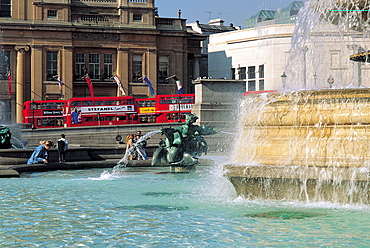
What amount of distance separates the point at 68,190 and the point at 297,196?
4.73 metres

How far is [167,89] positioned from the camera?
64.4 metres

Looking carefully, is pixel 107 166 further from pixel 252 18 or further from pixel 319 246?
pixel 252 18

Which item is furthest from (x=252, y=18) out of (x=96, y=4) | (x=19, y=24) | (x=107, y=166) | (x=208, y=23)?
(x=107, y=166)

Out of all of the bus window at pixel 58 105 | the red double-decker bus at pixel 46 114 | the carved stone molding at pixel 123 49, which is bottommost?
the red double-decker bus at pixel 46 114

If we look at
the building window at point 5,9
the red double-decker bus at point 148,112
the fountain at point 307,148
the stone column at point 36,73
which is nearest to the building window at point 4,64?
the stone column at point 36,73

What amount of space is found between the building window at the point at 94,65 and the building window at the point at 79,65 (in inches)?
29.0

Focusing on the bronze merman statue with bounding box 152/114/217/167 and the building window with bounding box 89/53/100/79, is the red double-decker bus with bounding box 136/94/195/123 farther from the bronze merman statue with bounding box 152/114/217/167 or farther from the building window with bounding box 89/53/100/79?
the bronze merman statue with bounding box 152/114/217/167

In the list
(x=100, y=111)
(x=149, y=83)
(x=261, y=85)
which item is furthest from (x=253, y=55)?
(x=100, y=111)

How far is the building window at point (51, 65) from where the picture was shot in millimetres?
60062

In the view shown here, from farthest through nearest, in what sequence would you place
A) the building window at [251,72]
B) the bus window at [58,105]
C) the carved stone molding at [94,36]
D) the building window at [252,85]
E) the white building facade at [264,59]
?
the building window at [251,72] < the building window at [252,85] < the carved stone molding at [94,36] < the white building facade at [264,59] < the bus window at [58,105]

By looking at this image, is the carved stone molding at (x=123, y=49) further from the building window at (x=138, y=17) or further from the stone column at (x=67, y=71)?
the stone column at (x=67, y=71)

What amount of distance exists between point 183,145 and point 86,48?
46.6 meters

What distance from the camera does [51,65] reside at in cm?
6047

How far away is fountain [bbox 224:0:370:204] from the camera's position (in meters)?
8.30
